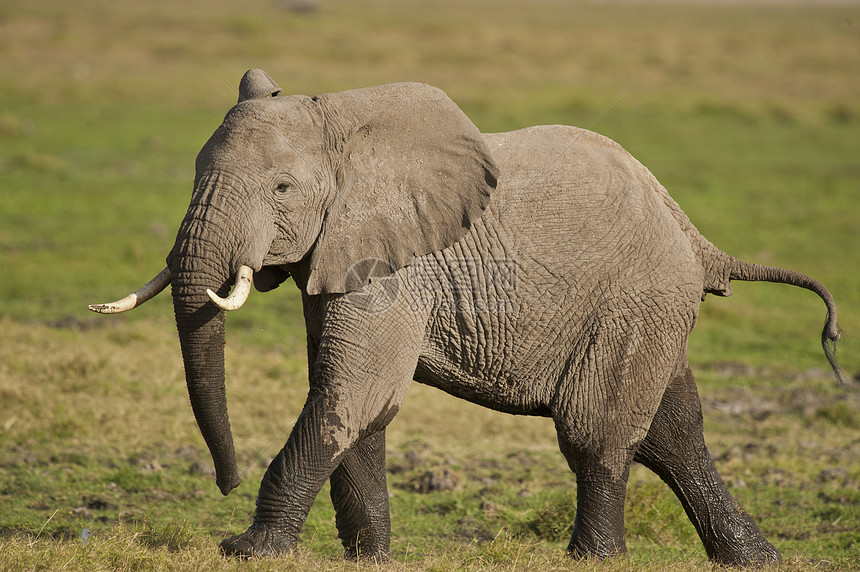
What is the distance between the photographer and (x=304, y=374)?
29.1 ft

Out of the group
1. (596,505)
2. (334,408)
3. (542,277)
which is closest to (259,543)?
(334,408)

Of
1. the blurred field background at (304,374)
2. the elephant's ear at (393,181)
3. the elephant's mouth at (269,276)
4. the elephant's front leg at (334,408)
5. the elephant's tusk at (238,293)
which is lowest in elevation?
the blurred field background at (304,374)

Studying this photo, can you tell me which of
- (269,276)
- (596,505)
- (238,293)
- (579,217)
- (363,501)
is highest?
(579,217)

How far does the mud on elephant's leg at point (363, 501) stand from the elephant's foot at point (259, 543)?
754mm

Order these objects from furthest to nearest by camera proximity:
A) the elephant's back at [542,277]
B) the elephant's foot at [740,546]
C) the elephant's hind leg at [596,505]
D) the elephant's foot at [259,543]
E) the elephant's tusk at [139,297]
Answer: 1. the elephant's foot at [740,546]
2. the elephant's hind leg at [596,505]
3. the elephant's back at [542,277]
4. the elephant's foot at [259,543]
5. the elephant's tusk at [139,297]

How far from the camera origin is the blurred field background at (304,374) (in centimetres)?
597

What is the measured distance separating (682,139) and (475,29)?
29.9 meters

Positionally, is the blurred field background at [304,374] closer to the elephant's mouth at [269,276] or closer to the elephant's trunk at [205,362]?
the elephant's trunk at [205,362]

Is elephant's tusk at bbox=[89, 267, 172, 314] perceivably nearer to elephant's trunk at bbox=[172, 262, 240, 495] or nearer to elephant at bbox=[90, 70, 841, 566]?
elephant at bbox=[90, 70, 841, 566]

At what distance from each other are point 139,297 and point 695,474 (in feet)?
10.2

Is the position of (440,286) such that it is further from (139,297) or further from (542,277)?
(139,297)

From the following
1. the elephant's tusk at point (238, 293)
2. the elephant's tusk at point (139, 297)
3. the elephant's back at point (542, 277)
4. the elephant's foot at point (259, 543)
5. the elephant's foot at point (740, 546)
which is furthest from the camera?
the elephant's foot at point (740, 546)

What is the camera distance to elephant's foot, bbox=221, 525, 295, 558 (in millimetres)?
4418

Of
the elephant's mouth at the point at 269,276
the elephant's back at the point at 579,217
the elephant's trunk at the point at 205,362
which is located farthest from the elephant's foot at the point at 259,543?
the elephant's back at the point at 579,217
